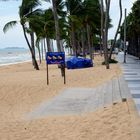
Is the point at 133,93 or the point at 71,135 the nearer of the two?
the point at 71,135

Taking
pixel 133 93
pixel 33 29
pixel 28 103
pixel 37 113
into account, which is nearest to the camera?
pixel 37 113

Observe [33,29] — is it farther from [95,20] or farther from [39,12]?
[95,20]

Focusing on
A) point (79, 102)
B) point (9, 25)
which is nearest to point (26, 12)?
point (9, 25)

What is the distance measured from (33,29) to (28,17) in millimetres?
1122

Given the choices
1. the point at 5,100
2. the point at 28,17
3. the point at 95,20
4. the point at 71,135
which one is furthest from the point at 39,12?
the point at 71,135

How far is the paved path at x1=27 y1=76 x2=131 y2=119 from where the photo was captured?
11782 mm

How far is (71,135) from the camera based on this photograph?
8.62 meters

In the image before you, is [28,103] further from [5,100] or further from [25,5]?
[25,5]

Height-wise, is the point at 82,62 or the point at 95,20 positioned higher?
the point at 95,20

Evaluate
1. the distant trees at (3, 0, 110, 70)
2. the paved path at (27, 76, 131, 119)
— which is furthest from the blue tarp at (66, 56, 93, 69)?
the paved path at (27, 76, 131, 119)

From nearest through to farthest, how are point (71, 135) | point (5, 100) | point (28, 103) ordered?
1. point (71, 135)
2. point (28, 103)
3. point (5, 100)

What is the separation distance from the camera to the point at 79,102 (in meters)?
13.5

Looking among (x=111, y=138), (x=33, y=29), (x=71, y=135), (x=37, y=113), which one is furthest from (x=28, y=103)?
(x=33, y=29)

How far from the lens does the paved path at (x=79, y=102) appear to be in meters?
11.8
